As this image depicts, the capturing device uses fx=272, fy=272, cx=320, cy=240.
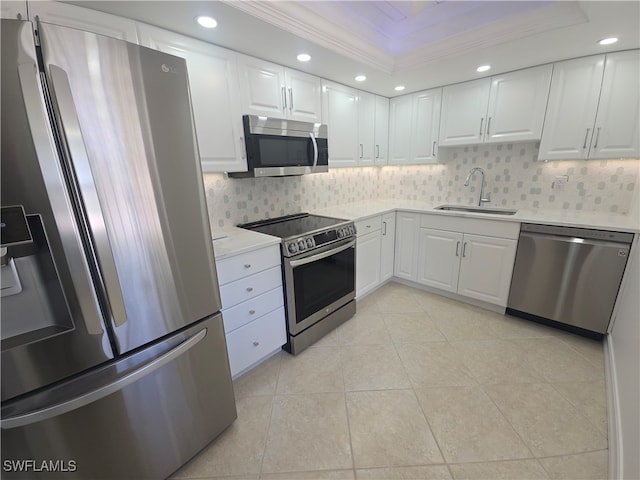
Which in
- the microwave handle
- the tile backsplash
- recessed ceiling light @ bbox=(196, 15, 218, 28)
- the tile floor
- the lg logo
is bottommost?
the tile floor

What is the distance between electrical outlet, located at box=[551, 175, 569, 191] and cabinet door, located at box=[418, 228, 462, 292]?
1.00 metres

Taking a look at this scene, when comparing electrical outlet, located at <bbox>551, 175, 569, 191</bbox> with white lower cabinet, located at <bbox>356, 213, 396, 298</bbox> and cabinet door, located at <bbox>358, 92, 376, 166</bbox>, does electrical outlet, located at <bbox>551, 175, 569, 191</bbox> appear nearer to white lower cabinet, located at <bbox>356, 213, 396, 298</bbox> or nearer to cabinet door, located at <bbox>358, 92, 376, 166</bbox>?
white lower cabinet, located at <bbox>356, 213, 396, 298</bbox>

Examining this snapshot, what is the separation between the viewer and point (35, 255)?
89 cm

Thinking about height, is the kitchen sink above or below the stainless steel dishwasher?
above

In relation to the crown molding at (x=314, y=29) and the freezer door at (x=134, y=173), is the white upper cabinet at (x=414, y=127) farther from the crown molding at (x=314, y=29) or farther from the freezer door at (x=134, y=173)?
the freezer door at (x=134, y=173)

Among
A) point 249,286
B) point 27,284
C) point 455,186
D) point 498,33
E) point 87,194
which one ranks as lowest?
point 249,286

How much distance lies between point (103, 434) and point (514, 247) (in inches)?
119

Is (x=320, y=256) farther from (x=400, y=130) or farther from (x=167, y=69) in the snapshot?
(x=400, y=130)

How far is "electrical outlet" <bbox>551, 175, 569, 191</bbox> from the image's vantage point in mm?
Answer: 2592

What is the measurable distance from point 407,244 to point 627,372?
1908 millimetres

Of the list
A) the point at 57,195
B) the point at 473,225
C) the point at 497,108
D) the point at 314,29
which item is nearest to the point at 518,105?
the point at 497,108

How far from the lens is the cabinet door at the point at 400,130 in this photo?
10.7ft

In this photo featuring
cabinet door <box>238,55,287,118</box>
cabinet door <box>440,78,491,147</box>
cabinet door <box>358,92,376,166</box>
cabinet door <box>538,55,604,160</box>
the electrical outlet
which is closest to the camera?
cabinet door <box>238,55,287,118</box>

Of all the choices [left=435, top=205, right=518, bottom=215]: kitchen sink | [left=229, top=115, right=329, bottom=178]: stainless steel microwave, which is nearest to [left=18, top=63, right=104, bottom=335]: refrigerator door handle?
[left=229, top=115, right=329, bottom=178]: stainless steel microwave
